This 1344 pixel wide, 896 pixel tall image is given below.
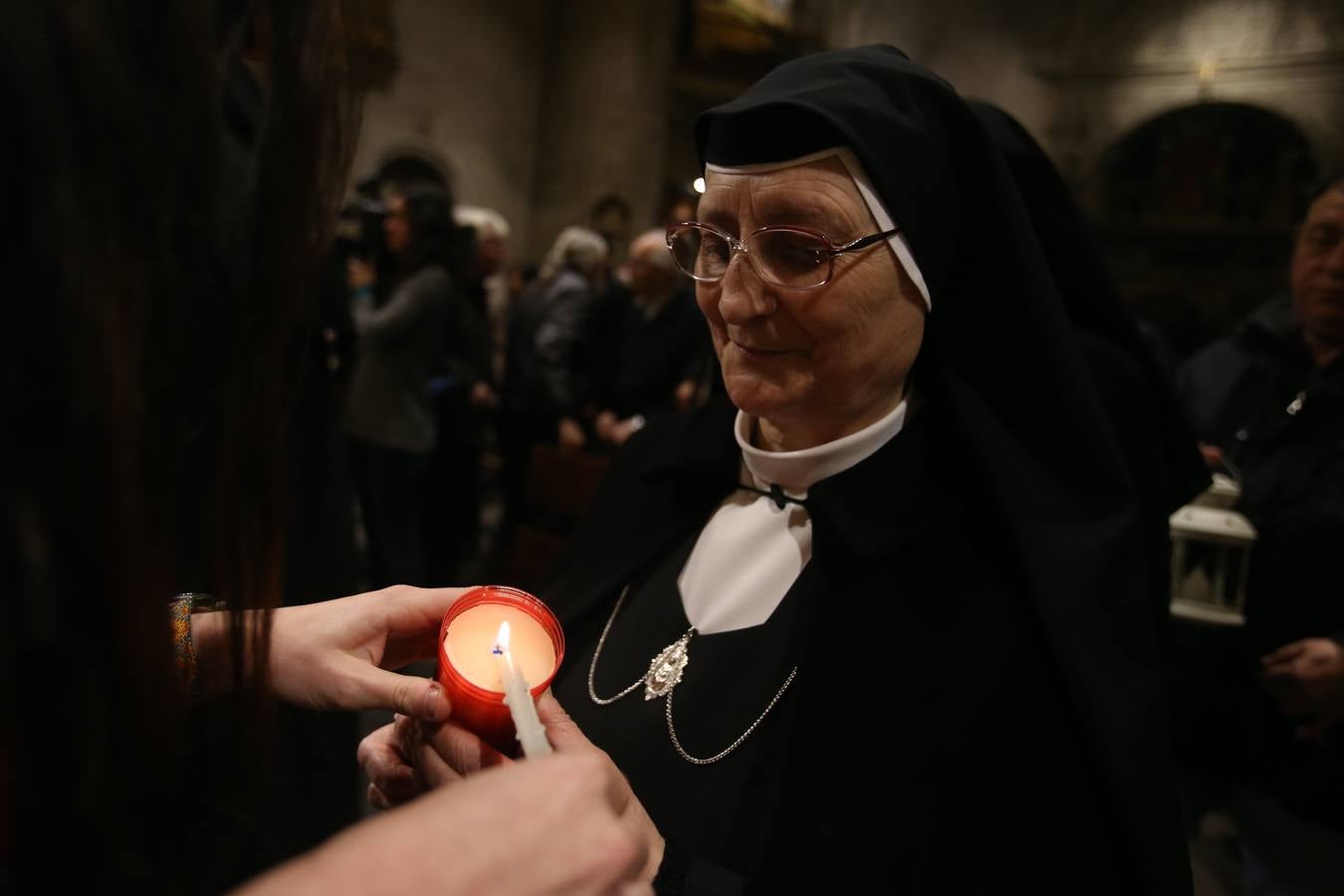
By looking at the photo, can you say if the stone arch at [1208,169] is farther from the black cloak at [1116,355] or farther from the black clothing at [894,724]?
the black clothing at [894,724]

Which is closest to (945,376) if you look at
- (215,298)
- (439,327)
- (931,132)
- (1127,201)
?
(931,132)

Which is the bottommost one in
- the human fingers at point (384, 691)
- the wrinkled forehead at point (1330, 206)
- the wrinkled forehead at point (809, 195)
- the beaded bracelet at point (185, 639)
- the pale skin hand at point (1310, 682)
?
the pale skin hand at point (1310, 682)

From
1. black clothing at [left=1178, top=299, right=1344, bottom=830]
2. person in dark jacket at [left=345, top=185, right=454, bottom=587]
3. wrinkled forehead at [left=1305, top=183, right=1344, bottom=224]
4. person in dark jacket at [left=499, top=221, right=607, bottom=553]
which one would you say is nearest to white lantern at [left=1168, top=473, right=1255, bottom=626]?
black clothing at [left=1178, top=299, right=1344, bottom=830]

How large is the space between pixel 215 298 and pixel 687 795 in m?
1.01

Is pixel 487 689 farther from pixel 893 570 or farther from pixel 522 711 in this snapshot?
pixel 893 570

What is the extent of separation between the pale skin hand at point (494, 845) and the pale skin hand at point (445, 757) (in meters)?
0.18

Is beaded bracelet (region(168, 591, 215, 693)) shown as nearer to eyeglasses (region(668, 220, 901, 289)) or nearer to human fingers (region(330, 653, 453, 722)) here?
human fingers (region(330, 653, 453, 722))

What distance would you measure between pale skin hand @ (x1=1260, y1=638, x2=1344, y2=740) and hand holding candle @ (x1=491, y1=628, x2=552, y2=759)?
1986 millimetres

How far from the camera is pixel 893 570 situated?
4.64ft

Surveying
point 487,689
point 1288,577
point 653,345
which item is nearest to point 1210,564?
point 1288,577

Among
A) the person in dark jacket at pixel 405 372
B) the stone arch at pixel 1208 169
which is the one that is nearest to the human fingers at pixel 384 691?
the person in dark jacket at pixel 405 372

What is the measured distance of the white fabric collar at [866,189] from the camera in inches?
52.6

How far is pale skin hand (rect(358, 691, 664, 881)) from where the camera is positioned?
99 centimetres

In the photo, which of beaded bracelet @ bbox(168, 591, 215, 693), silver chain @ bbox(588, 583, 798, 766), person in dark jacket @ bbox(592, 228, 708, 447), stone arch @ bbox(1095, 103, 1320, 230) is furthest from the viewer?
stone arch @ bbox(1095, 103, 1320, 230)
